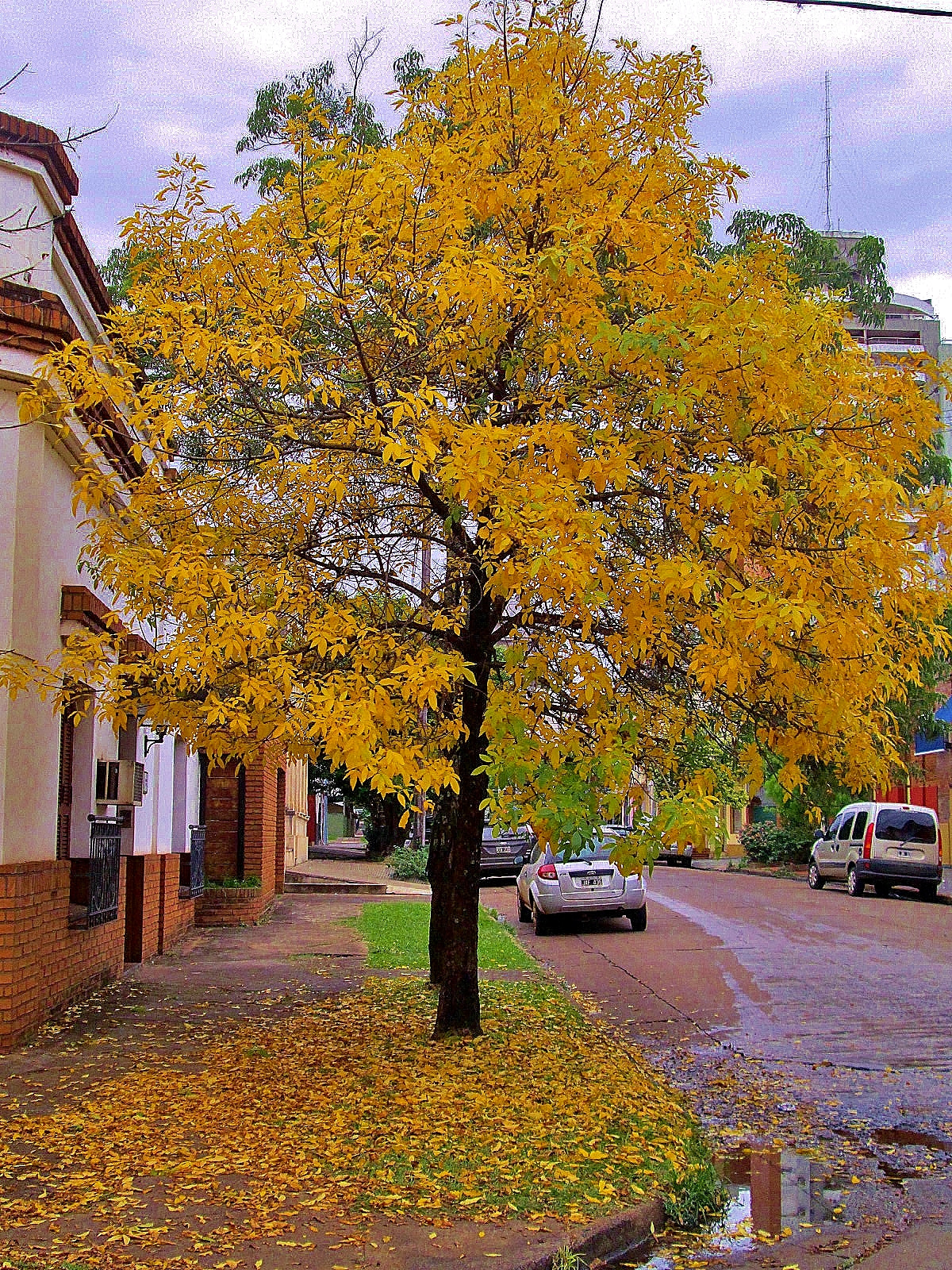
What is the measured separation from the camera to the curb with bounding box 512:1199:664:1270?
5121 millimetres

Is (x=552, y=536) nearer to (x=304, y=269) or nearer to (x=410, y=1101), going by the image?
(x=304, y=269)

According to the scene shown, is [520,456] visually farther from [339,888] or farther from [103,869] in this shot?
[339,888]

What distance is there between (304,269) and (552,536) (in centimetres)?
260

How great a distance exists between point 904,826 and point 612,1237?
74.2 feet

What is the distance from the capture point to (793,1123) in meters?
7.84

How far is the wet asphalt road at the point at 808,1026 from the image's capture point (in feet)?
23.6

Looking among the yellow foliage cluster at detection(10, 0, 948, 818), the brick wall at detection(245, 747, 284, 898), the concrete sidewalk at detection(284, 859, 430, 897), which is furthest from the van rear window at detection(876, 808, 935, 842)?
the yellow foliage cluster at detection(10, 0, 948, 818)

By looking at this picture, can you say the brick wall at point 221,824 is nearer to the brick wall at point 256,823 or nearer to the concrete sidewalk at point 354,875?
the brick wall at point 256,823

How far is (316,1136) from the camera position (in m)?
6.75

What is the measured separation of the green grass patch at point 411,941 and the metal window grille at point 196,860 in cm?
232

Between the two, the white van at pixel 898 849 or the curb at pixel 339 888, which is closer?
the white van at pixel 898 849

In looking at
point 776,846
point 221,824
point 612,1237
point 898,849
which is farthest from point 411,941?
point 776,846

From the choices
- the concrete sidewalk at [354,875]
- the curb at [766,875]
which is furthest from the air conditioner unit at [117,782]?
the curb at [766,875]

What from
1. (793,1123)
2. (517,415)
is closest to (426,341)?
(517,415)
